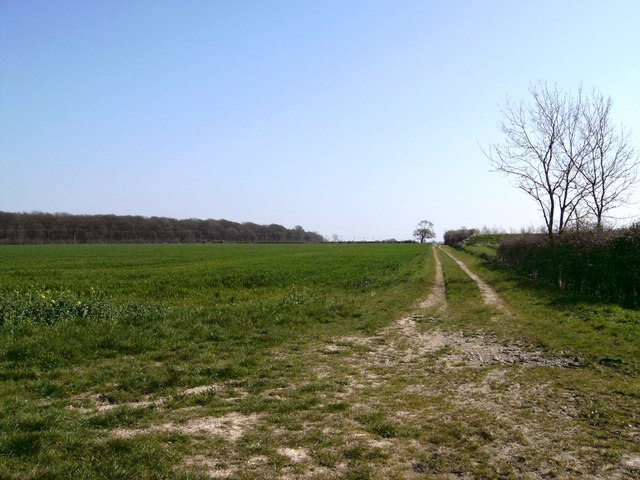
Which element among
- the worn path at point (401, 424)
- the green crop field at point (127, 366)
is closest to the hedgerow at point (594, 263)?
the green crop field at point (127, 366)

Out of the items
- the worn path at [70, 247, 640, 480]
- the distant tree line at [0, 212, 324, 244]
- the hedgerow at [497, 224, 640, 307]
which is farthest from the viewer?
the distant tree line at [0, 212, 324, 244]

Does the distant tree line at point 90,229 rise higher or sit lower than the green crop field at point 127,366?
higher

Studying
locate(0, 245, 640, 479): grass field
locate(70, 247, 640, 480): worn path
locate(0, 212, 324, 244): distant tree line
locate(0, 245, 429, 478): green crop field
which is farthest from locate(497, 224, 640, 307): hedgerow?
locate(0, 212, 324, 244): distant tree line

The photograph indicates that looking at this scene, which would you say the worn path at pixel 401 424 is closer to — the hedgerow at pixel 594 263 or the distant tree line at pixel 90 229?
the hedgerow at pixel 594 263

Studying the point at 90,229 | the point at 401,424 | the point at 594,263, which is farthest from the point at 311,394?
the point at 90,229

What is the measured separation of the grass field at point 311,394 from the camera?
472 centimetres

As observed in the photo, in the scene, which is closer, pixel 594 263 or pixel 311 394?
pixel 311 394

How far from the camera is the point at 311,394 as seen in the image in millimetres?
7047

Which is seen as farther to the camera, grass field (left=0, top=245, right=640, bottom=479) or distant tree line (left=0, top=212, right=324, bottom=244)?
distant tree line (left=0, top=212, right=324, bottom=244)

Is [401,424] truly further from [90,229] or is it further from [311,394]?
[90,229]

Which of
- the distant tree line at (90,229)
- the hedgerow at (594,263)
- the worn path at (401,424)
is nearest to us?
the worn path at (401,424)

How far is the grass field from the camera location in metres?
4.72

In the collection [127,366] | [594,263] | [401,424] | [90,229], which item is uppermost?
[90,229]

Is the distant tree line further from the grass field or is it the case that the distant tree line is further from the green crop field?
the grass field
